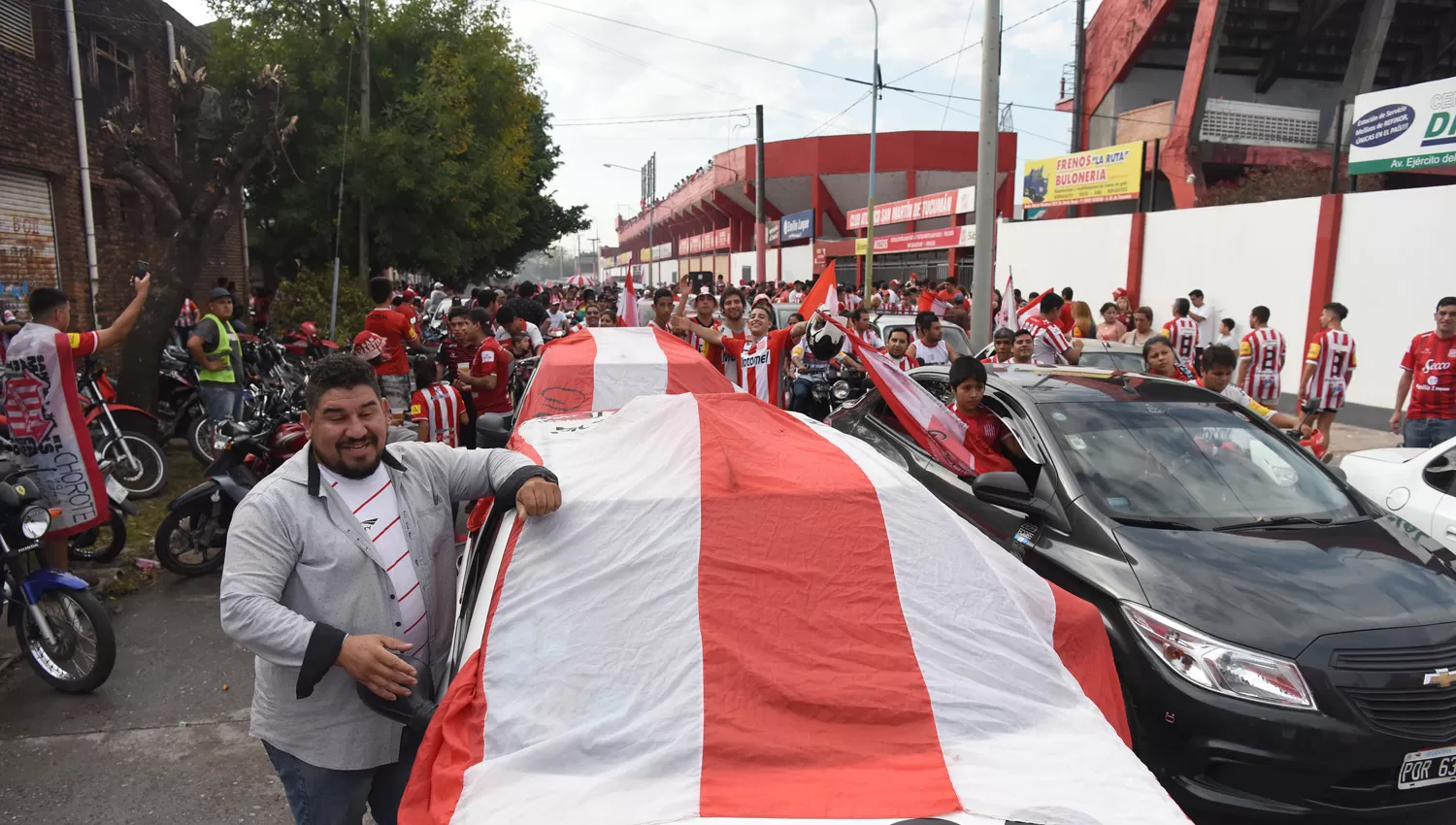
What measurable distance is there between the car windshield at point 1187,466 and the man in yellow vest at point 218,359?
7.42 metres

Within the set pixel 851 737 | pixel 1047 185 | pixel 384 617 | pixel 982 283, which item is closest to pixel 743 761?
pixel 851 737

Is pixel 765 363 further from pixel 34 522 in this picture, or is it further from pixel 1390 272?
pixel 1390 272

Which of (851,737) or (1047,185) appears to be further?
(1047,185)

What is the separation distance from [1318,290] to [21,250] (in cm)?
1956

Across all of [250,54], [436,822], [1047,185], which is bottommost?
[436,822]

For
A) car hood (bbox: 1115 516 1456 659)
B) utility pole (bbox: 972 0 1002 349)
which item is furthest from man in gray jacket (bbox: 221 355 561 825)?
utility pole (bbox: 972 0 1002 349)

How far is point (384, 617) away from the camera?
7.94 ft

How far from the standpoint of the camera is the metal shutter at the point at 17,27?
1191 cm

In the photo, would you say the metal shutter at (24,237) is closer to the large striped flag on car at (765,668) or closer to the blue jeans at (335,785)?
the blue jeans at (335,785)

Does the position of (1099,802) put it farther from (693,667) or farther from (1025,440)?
(1025,440)

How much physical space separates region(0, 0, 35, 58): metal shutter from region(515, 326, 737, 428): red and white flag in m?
10.4

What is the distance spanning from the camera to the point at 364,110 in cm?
1681

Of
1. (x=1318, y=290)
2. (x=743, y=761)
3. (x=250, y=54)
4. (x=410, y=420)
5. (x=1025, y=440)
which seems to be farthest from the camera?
(x=250, y=54)

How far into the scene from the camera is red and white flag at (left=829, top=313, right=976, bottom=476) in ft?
17.5
